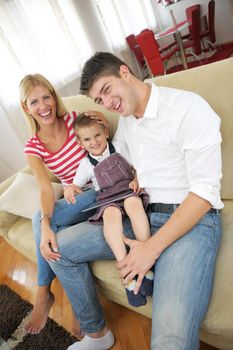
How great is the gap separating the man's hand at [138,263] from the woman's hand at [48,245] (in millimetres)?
352

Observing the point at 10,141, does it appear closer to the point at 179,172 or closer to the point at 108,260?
the point at 108,260

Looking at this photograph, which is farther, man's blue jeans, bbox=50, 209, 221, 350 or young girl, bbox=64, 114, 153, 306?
young girl, bbox=64, 114, 153, 306

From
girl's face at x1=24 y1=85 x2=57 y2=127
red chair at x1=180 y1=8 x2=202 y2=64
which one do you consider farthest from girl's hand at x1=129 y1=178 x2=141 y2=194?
red chair at x1=180 y1=8 x2=202 y2=64

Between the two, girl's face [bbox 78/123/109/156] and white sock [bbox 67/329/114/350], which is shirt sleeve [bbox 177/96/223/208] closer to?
girl's face [bbox 78/123/109/156]

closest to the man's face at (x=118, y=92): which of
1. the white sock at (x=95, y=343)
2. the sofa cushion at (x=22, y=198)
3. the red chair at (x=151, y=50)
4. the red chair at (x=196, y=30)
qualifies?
the sofa cushion at (x=22, y=198)

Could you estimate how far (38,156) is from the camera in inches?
60.7

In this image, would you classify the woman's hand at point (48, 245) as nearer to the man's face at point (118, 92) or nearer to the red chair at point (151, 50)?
the man's face at point (118, 92)

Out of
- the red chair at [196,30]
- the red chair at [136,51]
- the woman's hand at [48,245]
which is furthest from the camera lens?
the red chair at [136,51]

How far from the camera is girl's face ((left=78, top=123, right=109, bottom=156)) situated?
1398 millimetres

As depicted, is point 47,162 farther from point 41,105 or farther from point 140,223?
point 140,223

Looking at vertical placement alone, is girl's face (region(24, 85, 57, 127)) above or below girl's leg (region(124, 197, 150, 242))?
above

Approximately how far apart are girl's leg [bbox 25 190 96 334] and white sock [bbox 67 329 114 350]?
0.69 feet

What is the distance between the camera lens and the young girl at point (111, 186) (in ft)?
3.59

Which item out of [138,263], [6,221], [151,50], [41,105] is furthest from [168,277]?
[151,50]
